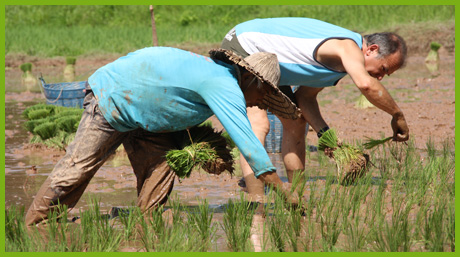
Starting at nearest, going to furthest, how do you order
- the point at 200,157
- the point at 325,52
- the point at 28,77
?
the point at 200,157, the point at 325,52, the point at 28,77

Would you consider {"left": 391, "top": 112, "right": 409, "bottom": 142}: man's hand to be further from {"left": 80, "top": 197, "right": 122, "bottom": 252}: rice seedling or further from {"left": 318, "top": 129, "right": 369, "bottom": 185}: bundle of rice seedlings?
{"left": 80, "top": 197, "right": 122, "bottom": 252}: rice seedling

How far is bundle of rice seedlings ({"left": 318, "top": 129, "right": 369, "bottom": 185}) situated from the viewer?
14.2 feet

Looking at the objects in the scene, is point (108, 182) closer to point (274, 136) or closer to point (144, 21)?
point (274, 136)

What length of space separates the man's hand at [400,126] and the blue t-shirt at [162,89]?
137 centimetres

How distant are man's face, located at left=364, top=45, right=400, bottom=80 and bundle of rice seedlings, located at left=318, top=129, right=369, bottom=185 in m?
0.52

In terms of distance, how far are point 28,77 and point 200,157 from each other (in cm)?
969

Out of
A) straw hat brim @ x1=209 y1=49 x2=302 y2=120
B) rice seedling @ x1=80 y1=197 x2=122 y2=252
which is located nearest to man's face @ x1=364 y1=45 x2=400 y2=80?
straw hat brim @ x1=209 y1=49 x2=302 y2=120

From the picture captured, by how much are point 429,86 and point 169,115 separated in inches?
337

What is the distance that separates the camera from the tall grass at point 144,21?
16.7m

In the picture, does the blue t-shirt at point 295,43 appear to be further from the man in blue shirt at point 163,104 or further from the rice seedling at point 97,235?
the rice seedling at point 97,235

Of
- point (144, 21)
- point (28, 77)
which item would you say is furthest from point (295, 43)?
point (144, 21)

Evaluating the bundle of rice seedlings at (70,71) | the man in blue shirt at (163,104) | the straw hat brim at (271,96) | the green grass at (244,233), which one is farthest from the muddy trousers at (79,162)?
the bundle of rice seedlings at (70,71)

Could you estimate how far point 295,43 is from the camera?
4.29 m

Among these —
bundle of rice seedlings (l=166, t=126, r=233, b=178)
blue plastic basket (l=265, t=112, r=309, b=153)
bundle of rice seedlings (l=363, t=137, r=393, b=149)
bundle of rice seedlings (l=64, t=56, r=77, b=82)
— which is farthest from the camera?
bundle of rice seedlings (l=64, t=56, r=77, b=82)
